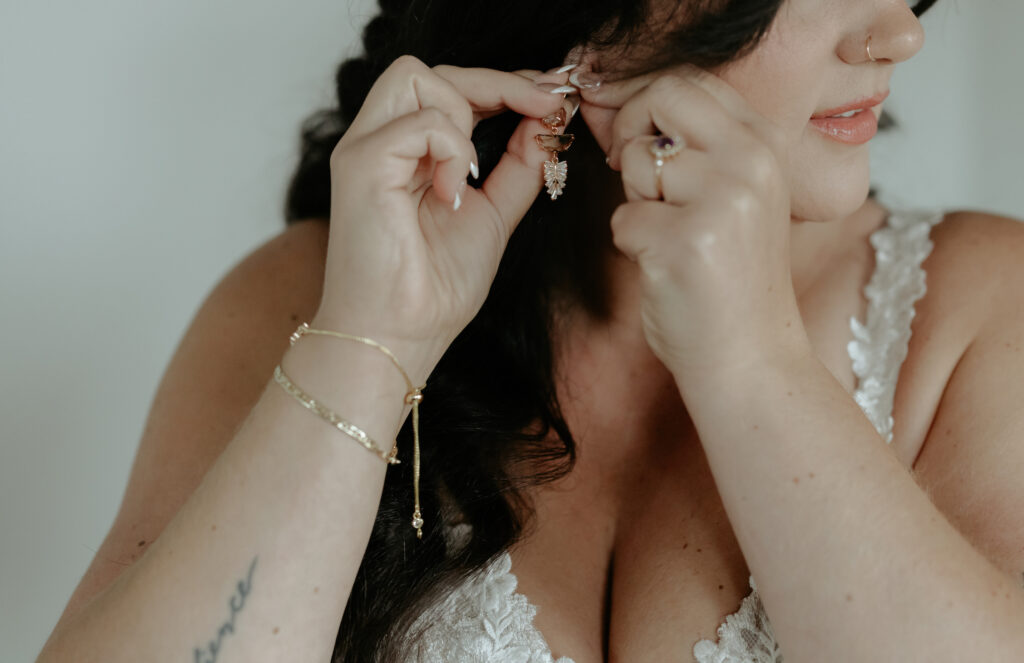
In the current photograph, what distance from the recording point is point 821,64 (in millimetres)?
1000

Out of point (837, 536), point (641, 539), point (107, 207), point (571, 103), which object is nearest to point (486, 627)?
point (641, 539)

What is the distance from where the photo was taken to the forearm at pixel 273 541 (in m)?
0.91

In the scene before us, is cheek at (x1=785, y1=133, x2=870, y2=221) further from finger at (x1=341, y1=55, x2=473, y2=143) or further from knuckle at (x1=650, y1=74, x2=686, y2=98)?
finger at (x1=341, y1=55, x2=473, y2=143)

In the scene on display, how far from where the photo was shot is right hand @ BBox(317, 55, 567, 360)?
36.6 inches

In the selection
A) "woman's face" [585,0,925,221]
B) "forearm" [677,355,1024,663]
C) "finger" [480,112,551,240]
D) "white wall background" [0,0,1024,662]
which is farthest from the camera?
"white wall background" [0,0,1024,662]

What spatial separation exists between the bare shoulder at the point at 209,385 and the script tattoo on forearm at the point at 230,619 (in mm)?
256

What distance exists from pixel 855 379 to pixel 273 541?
2.47ft

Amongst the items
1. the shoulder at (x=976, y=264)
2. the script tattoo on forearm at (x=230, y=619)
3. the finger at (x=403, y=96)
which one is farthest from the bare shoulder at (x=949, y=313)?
the script tattoo on forearm at (x=230, y=619)

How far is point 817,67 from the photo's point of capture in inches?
39.3

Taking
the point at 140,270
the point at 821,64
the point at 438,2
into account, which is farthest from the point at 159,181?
the point at 821,64

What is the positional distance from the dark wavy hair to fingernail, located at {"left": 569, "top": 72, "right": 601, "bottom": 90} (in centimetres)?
4

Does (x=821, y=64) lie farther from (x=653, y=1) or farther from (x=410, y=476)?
(x=410, y=476)

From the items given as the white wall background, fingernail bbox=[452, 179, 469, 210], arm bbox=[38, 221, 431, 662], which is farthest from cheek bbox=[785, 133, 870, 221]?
the white wall background

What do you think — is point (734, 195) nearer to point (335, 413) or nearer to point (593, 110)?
point (593, 110)
